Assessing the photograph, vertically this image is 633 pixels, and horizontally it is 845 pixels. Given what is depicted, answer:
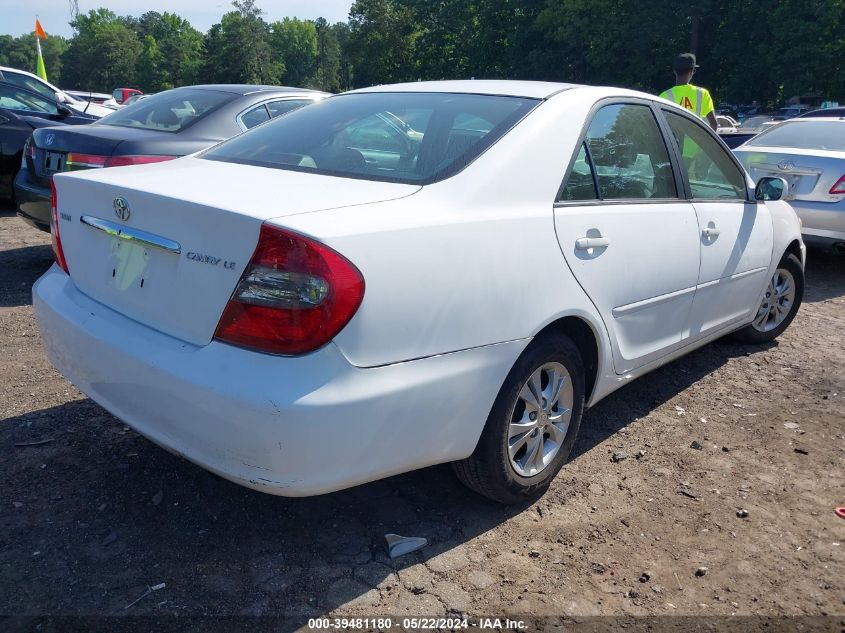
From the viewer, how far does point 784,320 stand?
5281 millimetres

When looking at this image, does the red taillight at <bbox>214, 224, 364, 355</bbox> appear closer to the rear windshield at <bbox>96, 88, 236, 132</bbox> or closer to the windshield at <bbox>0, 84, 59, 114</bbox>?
the rear windshield at <bbox>96, 88, 236, 132</bbox>

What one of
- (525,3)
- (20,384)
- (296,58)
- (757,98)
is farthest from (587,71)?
(296,58)

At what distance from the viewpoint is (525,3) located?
54969mm

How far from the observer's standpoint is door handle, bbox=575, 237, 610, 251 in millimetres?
2910

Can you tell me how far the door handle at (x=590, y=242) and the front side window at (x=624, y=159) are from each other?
0.18 meters

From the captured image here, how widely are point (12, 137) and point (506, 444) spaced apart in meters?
7.07

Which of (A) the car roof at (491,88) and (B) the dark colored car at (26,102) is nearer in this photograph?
(A) the car roof at (491,88)

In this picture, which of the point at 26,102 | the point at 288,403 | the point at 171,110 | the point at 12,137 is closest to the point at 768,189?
the point at 288,403

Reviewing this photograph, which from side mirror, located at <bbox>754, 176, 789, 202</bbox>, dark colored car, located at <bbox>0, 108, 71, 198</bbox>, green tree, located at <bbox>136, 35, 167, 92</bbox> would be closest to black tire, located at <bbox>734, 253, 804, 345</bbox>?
side mirror, located at <bbox>754, 176, 789, 202</bbox>

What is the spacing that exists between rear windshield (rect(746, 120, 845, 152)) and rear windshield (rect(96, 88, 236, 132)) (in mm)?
5764

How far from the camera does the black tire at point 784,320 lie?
5.02 meters

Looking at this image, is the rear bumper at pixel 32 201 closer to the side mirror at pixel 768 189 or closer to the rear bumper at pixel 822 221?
the side mirror at pixel 768 189

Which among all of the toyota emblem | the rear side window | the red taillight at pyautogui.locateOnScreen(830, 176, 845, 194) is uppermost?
the rear side window

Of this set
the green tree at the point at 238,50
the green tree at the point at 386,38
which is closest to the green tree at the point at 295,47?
the green tree at the point at 238,50
